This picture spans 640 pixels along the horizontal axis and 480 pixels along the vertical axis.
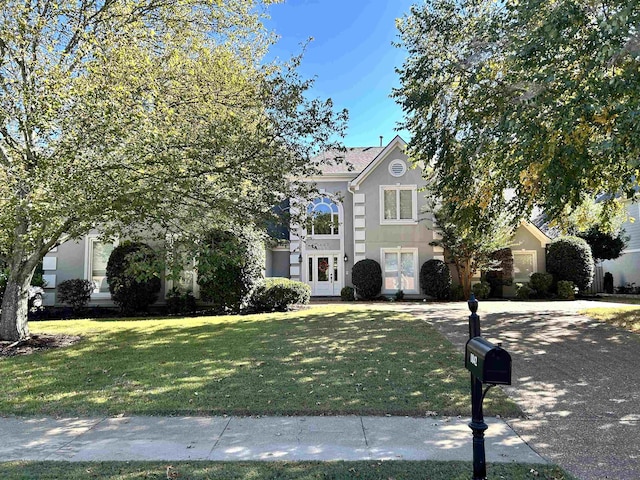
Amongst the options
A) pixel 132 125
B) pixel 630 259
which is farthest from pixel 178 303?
pixel 630 259

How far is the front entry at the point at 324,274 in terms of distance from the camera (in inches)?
843

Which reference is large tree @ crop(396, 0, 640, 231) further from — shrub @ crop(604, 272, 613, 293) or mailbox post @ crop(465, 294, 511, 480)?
shrub @ crop(604, 272, 613, 293)

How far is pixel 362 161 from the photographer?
23.4 metres

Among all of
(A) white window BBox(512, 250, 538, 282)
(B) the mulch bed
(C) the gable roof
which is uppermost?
(C) the gable roof

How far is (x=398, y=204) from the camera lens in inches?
819

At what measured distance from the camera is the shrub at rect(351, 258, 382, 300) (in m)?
19.8

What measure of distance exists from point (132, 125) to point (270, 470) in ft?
19.2

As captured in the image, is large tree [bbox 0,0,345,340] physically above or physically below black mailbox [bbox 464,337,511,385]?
above

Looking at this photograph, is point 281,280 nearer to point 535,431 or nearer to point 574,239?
point 535,431

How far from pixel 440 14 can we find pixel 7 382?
11.6m

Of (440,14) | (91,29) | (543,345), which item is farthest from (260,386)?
(440,14)

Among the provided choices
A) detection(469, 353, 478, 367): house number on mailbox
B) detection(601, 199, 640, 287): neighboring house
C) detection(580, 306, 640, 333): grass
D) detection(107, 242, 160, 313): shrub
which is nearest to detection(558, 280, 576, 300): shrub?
detection(580, 306, 640, 333): grass

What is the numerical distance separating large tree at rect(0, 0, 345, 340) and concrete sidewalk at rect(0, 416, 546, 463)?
4.08m

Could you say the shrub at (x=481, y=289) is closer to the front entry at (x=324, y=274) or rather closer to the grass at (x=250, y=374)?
the front entry at (x=324, y=274)
